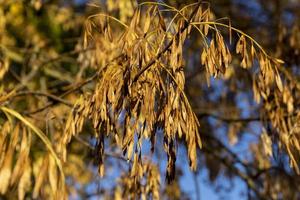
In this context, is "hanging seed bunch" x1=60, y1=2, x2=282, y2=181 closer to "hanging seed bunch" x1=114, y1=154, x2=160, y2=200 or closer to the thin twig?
the thin twig

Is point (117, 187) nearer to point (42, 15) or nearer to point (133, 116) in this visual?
point (133, 116)

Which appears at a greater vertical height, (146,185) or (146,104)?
(146,104)

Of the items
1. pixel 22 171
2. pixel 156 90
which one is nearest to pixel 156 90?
pixel 156 90

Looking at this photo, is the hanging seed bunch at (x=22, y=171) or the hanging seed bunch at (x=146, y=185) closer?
the hanging seed bunch at (x=22, y=171)

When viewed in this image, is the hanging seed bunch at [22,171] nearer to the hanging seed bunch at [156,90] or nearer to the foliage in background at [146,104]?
the foliage in background at [146,104]

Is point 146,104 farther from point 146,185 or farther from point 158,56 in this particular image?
point 146,185

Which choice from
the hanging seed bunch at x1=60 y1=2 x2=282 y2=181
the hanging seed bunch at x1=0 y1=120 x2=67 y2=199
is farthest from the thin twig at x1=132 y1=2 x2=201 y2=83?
the hanging seed bunch at x1=0 y1=120 x2=67 y2=199

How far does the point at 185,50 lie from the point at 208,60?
2.66 metres

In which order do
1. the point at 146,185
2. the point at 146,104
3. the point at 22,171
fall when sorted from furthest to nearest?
the point at 146,185 → the point at 22,171 → the point at 146,104

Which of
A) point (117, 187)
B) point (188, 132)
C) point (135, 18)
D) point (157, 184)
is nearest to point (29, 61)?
point (117, 187)

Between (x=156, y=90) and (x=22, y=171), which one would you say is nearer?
(x=156, y=90)

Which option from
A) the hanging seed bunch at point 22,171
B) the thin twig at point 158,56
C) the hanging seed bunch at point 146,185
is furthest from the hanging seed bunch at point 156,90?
the hanging seed bunch at point 146,185

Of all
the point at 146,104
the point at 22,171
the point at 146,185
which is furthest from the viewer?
the point at 146,185

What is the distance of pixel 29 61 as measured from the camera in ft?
13.0
